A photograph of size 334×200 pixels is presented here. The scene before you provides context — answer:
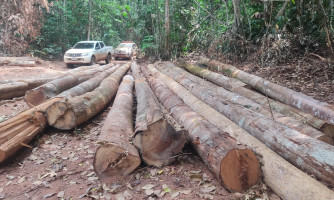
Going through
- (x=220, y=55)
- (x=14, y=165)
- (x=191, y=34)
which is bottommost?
(x=14, y=165)

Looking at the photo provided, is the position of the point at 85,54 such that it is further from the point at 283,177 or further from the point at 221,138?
the point at 283,177

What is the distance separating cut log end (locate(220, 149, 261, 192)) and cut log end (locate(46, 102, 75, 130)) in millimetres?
3177

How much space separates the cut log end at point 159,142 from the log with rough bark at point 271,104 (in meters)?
1.42

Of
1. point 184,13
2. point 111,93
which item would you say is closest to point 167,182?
point 111,93

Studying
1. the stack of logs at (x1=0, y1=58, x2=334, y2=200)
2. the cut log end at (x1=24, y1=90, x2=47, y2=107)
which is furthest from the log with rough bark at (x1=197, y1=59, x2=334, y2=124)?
the cut log end at (x1=24, y1=90, x2=47, y2=107)

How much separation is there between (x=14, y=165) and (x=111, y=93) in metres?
3.31

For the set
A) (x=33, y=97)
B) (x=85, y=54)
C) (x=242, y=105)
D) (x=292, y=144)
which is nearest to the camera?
(x=292, y=144)

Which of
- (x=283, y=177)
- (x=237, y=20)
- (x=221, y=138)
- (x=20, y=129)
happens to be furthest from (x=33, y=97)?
(x=237, y=20)

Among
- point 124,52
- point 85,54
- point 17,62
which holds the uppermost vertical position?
point 124,52

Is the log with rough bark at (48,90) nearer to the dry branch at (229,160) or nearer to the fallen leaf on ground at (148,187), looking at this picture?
the fallen leaf on ground at (148,187)

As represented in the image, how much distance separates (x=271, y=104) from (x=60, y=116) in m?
4.23

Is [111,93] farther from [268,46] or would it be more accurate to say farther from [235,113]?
[268,46]

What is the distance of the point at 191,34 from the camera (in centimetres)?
1417

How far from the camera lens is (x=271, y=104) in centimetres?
474
